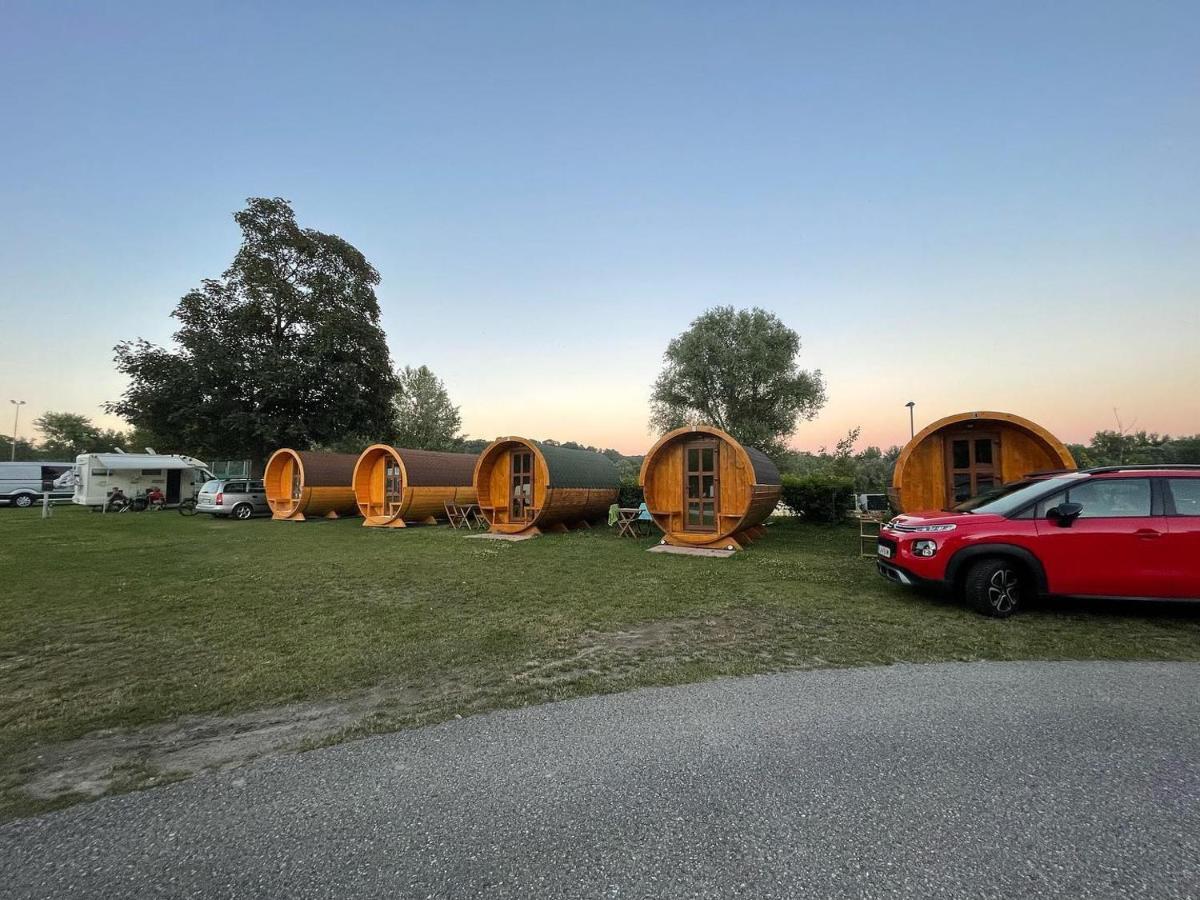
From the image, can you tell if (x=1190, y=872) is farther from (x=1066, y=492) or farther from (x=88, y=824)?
(x=1066, y=492)

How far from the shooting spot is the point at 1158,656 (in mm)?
4895

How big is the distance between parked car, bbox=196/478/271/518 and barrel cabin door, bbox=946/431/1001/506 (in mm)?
24620

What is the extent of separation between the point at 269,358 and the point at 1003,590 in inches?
1131

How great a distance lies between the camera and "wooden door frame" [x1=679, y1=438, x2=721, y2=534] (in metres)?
12.8

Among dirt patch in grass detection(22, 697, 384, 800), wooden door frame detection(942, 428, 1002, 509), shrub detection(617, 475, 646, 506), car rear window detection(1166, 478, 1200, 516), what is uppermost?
wooden door frame detection(942, 428, 1002, 509)

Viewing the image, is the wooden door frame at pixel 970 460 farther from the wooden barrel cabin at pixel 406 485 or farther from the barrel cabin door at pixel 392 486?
the barrel cabin door at pixel 392 486

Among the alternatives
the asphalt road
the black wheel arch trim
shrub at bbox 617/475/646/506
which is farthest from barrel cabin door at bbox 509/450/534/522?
the asphalt road

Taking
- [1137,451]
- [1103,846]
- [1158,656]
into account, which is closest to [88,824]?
[1103,846]

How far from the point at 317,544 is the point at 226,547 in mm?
1989

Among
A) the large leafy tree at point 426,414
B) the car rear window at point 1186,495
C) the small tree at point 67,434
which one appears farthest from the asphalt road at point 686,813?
the small tree at point 67,434

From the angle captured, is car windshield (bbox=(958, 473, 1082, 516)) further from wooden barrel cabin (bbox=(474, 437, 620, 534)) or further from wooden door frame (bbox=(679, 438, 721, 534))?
wooden barrel cabin (bbox=(474, 437, 620, 534))

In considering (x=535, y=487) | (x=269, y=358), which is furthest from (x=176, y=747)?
(x=269, y=358)

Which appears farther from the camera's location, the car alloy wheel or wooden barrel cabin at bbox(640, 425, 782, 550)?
wooden barrel cabin at bbox(640, 425, 782, 550)

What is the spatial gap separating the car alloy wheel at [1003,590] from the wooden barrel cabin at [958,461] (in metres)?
4.69
